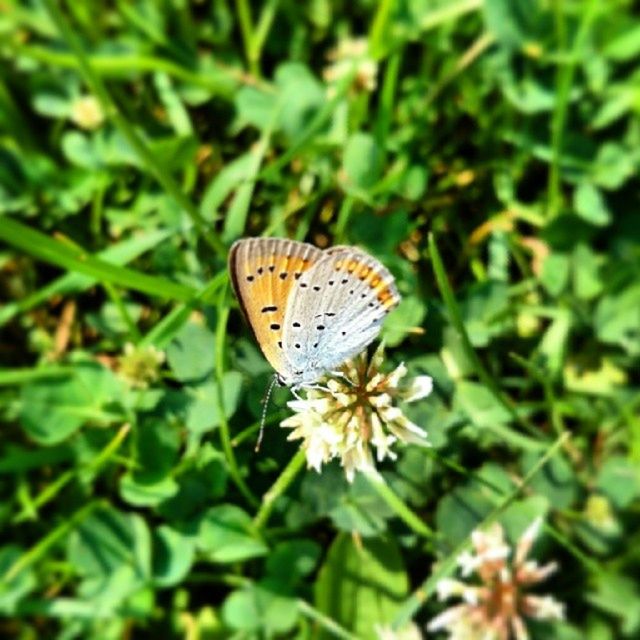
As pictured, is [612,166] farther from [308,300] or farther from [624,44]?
[308,300]

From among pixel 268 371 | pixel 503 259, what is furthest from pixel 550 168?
pixel 268 371

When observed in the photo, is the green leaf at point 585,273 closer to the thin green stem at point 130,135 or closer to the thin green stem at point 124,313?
Answer: the thin green stem at point 130,135

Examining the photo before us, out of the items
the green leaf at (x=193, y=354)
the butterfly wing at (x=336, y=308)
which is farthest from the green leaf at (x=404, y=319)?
the green leaf at (x=193, y=354)

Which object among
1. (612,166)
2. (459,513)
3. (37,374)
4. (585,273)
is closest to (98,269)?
(37,374)

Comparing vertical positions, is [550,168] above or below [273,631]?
above

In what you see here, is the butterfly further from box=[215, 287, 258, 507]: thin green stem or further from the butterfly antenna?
box=[215, 287, 258, 507]: thin green stem

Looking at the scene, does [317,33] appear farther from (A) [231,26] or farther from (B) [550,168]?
(B) [550,168]
